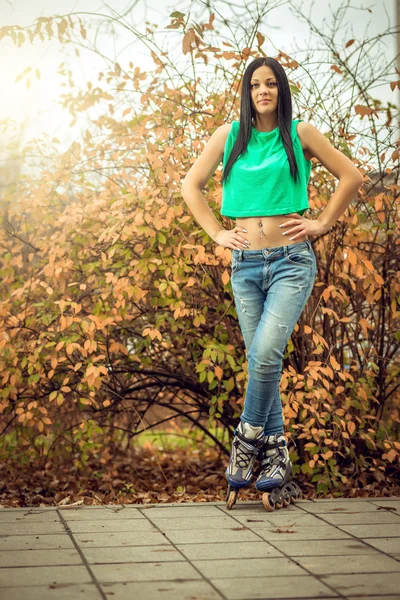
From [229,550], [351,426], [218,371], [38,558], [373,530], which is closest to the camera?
[38,558]

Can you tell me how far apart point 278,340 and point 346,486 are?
1.52m

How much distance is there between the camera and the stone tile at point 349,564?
3.12 metres

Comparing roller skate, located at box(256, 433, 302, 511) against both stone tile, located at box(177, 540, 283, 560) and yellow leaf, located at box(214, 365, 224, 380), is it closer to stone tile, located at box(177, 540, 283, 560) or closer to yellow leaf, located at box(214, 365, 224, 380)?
stone tile, located at box(177, 540, 283, 560)

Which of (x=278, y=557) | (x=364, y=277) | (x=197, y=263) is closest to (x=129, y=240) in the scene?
(x=197, y=263)

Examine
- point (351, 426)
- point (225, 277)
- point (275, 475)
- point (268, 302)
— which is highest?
point (225, 277)

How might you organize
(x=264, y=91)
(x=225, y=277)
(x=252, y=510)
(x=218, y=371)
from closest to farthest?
1. (x=264, y=91)
2. (x=252, y=510)
3. (x=225, y=277)
4. (x=218, y=371)

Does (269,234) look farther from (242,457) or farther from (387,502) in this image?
(387,502)

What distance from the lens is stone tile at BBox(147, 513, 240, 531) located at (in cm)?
388

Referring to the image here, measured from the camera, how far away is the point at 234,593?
2.85m

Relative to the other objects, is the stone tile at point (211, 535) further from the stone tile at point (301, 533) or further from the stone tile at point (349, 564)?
the stone tile at point (349, 564)

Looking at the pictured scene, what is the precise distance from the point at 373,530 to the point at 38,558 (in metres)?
1.46

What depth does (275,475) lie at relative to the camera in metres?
4.23

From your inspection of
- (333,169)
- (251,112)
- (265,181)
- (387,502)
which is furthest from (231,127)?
(387,502)

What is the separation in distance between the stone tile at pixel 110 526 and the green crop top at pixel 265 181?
1.51 m
